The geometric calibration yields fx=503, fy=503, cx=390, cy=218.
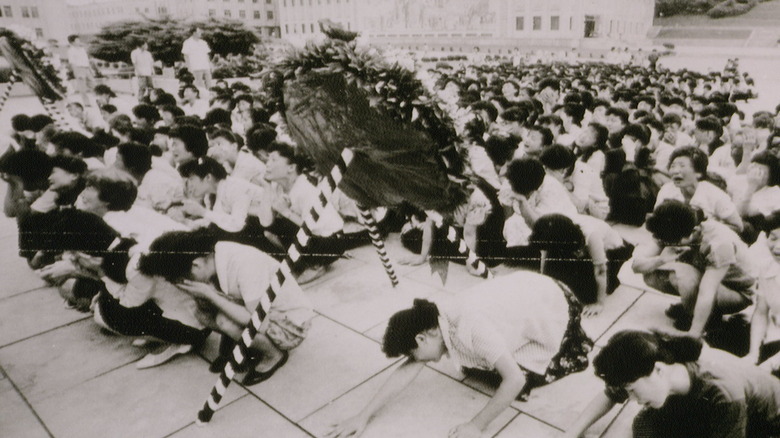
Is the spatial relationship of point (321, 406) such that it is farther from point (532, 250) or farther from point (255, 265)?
point (532, 250)

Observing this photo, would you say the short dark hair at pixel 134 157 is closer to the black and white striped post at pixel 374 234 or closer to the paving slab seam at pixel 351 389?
the black and white striped post at pixel 374 234

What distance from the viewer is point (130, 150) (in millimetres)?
4422

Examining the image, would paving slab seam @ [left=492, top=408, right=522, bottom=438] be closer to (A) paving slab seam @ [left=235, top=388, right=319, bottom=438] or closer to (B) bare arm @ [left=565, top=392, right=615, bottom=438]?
(B) bare arm @ [left=565, top=392, right=615, bottom=438]

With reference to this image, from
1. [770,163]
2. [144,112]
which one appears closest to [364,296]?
[770,163]

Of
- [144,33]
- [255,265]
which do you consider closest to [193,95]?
[144,33]

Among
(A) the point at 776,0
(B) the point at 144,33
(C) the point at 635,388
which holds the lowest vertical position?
(C) the point at 635,388

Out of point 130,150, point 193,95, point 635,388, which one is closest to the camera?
point 635,388

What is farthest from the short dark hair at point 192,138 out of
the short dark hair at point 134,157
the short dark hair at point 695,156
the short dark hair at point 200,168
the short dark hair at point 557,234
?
the short dark hair at point 695,156

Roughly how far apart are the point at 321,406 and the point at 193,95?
323 inches

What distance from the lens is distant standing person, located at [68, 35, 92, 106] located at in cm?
1224

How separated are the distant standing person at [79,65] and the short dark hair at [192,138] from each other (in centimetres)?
918

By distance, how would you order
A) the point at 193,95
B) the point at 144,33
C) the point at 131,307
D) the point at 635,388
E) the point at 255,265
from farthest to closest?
the point at 144,33 → the point at 193,95 → the point at 131,307 → the point at 255,265 → the point at 635,388

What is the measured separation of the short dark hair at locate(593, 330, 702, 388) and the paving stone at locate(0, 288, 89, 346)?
3.92 m

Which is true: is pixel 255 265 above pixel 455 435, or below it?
above
